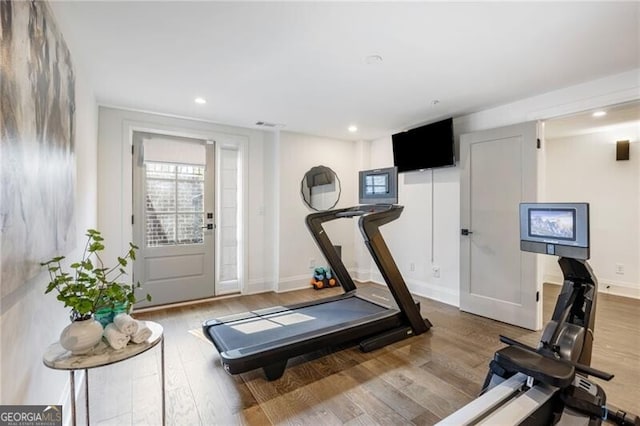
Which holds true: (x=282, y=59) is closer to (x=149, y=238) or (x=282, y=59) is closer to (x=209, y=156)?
(x=209, y=156)

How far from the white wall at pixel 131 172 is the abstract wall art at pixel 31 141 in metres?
2.01

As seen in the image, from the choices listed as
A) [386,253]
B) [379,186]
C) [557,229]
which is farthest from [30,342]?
[557,229]

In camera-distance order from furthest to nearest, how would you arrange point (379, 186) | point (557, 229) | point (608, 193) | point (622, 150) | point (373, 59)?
point (608, 193) → point (622, 150) → point (379, 186) → point (373, 59) → point (557, 229)

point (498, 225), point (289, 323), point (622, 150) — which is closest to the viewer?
point (289, 323)

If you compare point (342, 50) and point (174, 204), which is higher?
point (342, 50)

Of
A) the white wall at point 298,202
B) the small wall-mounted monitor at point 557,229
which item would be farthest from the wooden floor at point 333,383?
the white wall at point 298,202

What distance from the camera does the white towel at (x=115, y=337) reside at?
1.32 meters

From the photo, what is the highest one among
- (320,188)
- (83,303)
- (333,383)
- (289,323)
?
(320,188)

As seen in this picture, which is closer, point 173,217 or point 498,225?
point 498,225

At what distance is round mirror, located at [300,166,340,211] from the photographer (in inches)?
185

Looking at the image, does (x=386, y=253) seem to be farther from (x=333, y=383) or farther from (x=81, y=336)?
(x=81, y=336)

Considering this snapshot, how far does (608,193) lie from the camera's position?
439cm

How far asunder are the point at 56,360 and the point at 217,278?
298 cm

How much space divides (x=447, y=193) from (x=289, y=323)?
8.44 ft
